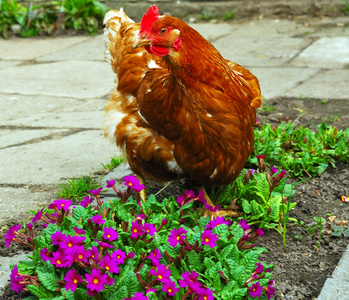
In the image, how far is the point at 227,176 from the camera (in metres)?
2.73

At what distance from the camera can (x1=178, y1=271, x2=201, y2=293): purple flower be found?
6.80 feet

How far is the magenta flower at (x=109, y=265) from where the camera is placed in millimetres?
2064

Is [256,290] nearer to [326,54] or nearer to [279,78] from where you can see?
[279,78]

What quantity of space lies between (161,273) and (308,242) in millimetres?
1004

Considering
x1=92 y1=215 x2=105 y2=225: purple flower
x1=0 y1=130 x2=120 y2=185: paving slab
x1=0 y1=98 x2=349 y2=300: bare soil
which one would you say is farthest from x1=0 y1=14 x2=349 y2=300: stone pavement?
x1=92 y1=215 x2=105 y2=225: purple flower

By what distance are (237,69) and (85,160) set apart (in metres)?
1.31

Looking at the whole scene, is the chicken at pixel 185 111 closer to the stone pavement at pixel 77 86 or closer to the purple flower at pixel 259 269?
the purple flower at pixel 259 269

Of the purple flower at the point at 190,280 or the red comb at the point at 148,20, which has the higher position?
the red comb at the point at 148,20

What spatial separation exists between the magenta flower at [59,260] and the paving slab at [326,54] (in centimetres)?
444

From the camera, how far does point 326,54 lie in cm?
614

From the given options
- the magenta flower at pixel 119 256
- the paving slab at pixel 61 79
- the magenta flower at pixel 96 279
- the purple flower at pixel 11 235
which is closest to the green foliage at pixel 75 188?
the purple flower at pixel 11 235

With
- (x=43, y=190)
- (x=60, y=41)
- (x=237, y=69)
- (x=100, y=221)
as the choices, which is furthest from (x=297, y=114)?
(x=60, y=41)

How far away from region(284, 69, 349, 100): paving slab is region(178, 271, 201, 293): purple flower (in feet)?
10.4

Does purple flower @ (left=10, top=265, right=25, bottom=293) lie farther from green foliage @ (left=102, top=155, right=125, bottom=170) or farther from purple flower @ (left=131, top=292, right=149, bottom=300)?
green foliage @ (left=102, top=155, right=125, bottom=170)
